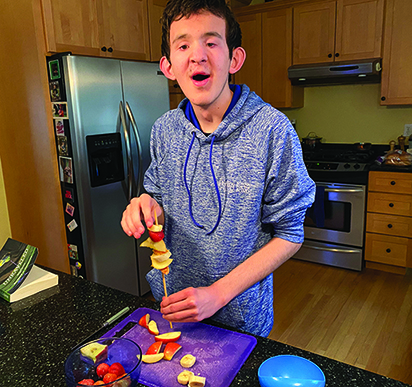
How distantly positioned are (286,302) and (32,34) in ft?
8.23

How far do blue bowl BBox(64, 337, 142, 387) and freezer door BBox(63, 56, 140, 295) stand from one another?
171cm

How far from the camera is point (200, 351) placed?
896mm

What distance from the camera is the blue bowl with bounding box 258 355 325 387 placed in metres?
0.73

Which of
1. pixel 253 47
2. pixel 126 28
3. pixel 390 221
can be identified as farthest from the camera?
pixel 253 47

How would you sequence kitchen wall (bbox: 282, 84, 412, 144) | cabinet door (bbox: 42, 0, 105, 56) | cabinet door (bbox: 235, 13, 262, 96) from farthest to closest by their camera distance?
cabinet door (bbox: 235, 13, 262, 96) → kitchen wall (bbox: 282, 84, 412, 144) → cabinet door (bbox: 42, 0, 105, 56)

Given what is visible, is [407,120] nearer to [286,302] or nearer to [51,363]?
[286,302]

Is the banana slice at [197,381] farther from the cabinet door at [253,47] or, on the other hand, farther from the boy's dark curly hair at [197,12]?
the cabinet door at [253,47]

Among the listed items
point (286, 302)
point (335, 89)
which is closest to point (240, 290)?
point (286, 302)

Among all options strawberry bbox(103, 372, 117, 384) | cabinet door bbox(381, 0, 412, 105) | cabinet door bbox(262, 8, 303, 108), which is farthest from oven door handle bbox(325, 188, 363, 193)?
strawberry bbox(103, 372, 117, 384)

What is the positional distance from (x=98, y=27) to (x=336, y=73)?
2.03 metres

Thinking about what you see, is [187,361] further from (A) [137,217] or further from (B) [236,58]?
(B) [236,58]

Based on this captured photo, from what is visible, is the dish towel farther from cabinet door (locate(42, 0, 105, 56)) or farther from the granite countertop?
the granite countertop

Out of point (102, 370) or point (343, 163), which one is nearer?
point (102, 370)

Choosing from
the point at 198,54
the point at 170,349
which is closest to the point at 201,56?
the point at 198,54
